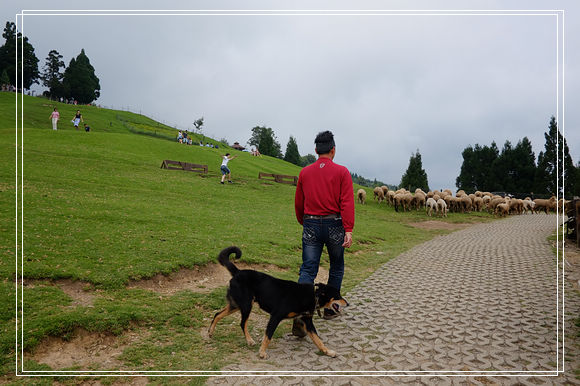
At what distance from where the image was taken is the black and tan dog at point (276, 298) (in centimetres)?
471

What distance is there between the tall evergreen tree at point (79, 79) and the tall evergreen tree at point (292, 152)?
5380 cm

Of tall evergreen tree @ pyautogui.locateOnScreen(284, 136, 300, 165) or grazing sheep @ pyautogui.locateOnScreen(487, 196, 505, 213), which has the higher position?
tall evergreen tree @ pyautogui.locateOnScreen(284, 136, 300, 165)

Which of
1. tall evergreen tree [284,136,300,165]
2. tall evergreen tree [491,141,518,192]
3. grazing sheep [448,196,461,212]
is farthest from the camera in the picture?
tall evergreen tree [284,136,300,165]

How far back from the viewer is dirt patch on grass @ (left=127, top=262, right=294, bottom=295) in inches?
290

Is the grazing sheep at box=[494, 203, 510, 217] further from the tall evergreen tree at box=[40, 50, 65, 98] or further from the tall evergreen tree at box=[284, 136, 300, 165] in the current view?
the tall evergreen tree at box=[40, 50, 65, 98]

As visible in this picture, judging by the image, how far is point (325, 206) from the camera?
527 centimetres

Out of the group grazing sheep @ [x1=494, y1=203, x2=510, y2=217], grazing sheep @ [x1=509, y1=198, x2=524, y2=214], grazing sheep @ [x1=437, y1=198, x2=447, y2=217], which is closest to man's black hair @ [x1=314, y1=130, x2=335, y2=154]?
grazing sheep @ [x1=437, y1=198, x2=447, y2=217]

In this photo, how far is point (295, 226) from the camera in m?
17.1

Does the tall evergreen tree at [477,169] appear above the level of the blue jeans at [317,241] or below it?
above

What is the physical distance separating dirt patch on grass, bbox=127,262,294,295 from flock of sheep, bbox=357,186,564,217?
26235 millimetres

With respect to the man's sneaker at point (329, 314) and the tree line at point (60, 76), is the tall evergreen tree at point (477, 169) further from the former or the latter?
the tree line at point (60, 76)

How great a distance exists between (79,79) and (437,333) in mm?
104035

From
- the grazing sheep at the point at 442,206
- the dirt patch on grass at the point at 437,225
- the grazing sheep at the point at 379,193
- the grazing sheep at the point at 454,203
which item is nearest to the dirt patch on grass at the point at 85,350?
the dirt patch on grass at the point at 437,225

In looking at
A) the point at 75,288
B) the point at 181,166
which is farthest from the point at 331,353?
the point at 181,166
